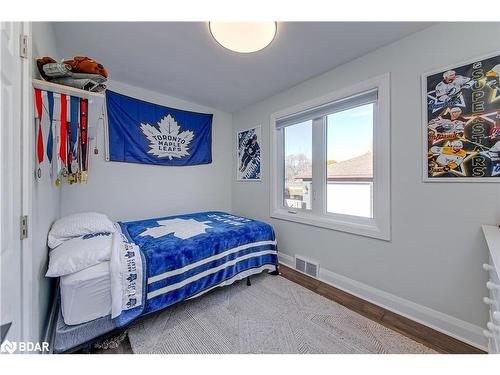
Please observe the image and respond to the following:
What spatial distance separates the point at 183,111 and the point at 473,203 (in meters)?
3.28

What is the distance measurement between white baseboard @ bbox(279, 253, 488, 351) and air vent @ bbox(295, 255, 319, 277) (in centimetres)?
7

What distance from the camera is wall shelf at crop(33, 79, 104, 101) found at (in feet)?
3.28

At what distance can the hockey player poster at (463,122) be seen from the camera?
52.4 inches

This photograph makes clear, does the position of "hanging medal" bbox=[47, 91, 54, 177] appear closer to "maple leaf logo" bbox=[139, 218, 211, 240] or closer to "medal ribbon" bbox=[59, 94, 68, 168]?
"medal ribbon" bbox=[59, 94, 68, 168]

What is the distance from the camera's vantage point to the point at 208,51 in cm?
188

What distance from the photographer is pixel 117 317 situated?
4.36ft

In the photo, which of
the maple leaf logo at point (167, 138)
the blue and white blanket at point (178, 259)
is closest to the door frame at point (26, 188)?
the blue and white blanket at point (178, 259)

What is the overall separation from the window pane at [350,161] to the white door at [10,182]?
2.48 meters

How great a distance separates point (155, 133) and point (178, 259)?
1.87 m

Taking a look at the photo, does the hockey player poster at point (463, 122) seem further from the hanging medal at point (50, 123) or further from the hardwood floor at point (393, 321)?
the hanging medal at point (50, 123)

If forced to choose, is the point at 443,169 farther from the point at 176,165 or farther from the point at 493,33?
the point at 176,165
